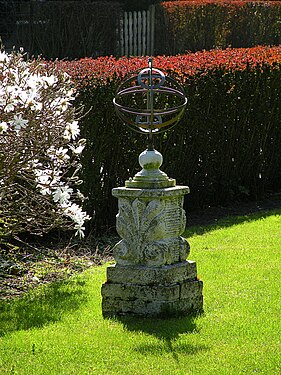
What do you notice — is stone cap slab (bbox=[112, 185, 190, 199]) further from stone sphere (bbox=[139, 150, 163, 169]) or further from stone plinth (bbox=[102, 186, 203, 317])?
stone sphere (bbox=[139, 150, 163, 169])

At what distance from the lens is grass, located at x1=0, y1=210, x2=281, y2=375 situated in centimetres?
488

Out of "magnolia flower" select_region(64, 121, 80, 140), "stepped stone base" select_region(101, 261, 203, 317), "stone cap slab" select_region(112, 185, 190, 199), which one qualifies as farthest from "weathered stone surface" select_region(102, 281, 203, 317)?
"magnolia flower" select_region(64, 121, 80, 140)

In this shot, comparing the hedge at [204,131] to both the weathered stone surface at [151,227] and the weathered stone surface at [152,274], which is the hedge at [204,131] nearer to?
the weathered stone surface at [151,227]

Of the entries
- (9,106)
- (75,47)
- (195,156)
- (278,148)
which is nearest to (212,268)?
(9,106)

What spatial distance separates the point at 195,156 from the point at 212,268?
309 cm

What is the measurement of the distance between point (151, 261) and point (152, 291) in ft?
0.67

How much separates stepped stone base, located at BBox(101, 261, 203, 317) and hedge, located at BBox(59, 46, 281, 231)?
3011 mm

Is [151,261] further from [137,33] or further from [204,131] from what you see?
[137,33]

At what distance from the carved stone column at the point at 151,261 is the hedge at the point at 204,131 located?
2.87 m

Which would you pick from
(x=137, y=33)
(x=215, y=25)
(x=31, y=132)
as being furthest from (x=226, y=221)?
(x=137, y=33)

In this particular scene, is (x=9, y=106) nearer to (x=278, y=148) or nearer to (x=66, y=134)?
(x=66, y=134)

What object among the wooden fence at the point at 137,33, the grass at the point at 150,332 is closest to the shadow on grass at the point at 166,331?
the grass at the point at 150,332

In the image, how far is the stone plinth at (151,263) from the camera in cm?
567

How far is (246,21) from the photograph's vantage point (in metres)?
24.3
